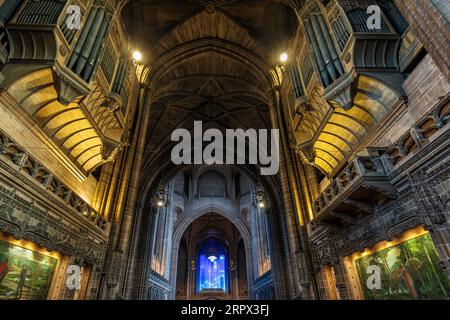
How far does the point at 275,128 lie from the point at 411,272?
9.10 metres

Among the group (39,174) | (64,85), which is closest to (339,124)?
(64,85)

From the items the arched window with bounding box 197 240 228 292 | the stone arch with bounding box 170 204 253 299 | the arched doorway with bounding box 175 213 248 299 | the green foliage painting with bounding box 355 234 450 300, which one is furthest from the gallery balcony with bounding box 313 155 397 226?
the arched window with bounding box 197 240 228 292

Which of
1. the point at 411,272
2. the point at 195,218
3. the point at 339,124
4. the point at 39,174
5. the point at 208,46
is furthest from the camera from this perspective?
the point at 195,218

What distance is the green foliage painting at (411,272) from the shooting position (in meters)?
4.98

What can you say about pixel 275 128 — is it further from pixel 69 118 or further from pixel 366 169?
pixel 69 118

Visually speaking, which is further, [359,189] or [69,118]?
[69,118]

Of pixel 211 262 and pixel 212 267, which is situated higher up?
pixel 211 262

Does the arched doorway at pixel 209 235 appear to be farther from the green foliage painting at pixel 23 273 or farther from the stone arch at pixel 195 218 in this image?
the green foliage painting at pixel 23 273

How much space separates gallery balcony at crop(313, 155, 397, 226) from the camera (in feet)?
19.5

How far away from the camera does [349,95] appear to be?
7.36 m

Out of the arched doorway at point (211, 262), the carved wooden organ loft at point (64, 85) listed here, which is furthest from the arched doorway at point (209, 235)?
the carved wooden organ loft at point (64, 85)

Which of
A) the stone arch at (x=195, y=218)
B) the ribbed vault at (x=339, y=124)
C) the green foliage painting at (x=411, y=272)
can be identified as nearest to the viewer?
the green foliage painting at (x=411, y=272)

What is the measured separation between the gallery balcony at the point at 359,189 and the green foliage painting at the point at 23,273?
8399 millimetres

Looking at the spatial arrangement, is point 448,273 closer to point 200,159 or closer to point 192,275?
point 200,159
